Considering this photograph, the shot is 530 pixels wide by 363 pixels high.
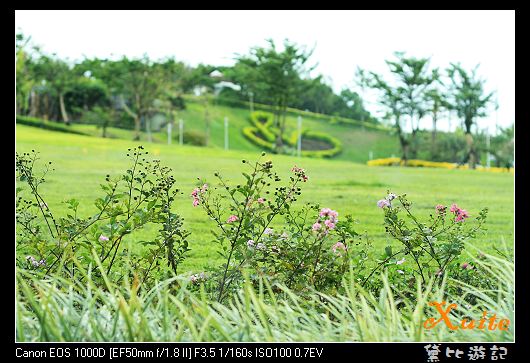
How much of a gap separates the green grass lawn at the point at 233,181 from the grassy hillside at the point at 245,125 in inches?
1.2

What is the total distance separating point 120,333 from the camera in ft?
7.30

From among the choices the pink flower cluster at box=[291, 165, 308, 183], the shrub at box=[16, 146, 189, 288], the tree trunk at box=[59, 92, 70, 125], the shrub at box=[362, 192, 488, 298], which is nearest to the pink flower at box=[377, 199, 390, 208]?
the shrub at box=[362, 192, 488, 298]

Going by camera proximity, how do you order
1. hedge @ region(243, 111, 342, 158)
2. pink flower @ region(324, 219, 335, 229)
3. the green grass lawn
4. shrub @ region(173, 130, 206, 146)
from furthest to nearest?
shrub @ region(173, 130, 206, 146) < hedge @ region(243, 111, 342, 158) < the green grass lawn < pink flower @ region(324, 219, 335, 229)

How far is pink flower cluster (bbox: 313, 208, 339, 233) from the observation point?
9.70ft

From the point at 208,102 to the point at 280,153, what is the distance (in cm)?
60

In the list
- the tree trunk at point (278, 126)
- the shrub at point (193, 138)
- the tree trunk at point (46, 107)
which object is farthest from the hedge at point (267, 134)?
the tree trunk at point (46, 107)

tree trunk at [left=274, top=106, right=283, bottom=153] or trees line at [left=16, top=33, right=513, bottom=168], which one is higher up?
trees line at [left=16, top=33, right=513, bottom=168]

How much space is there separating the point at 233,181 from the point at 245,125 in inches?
21.2

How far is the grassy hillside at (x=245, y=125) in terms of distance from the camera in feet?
12.5

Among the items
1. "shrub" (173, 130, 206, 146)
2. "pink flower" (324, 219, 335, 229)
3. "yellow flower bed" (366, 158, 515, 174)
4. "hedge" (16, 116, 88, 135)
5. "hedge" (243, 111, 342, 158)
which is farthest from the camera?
"yellow flower bed" (366, 158, 515, 174)

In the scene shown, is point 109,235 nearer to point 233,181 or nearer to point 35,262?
point 35,262

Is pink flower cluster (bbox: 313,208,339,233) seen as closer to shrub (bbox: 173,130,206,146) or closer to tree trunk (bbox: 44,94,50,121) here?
shrub (bbox: 173,130,206,146)

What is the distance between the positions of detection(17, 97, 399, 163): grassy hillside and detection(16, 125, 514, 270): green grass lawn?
3cm
